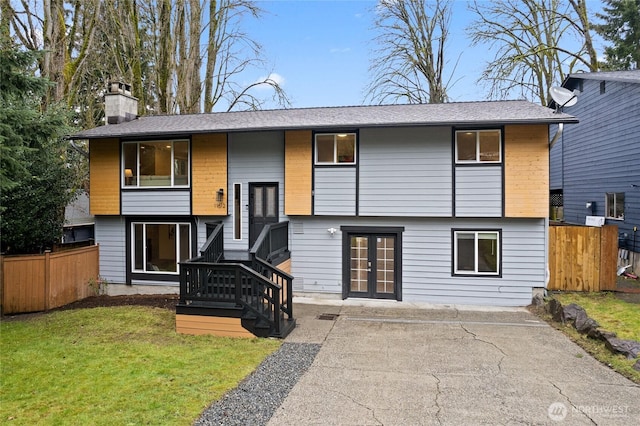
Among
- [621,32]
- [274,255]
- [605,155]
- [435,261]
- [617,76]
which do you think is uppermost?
[621,32]

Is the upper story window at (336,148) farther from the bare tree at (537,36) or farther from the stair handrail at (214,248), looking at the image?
the bare tree at (537,36)

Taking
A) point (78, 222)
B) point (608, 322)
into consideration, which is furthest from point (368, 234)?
point (78, 222)

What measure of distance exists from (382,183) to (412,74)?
13.3 meters

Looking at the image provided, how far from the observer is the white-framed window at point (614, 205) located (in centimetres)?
1318

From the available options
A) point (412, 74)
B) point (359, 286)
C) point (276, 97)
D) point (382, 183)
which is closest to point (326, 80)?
point (276, 97)

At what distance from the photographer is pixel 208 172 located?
1051 cm

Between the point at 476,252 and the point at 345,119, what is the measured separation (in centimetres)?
500

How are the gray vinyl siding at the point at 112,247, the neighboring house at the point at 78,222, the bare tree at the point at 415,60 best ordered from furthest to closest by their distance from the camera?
1. the bare tree at the point at 415,60
2. the neighboring house at the point at 78,222
3. the gray vinyl siding at the point at 112,247

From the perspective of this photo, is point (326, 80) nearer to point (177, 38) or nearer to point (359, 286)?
point (177, 38)

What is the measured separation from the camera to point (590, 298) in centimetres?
918

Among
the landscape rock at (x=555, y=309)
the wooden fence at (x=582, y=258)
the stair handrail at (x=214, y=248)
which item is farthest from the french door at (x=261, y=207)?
the wooden fence at (x=582, y=258)

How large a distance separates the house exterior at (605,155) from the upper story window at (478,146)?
20.0ft

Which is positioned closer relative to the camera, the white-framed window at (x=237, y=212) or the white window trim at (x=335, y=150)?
the white window trim at (x=335, y=150)

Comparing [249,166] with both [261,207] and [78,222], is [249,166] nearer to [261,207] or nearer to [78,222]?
[261,207]
